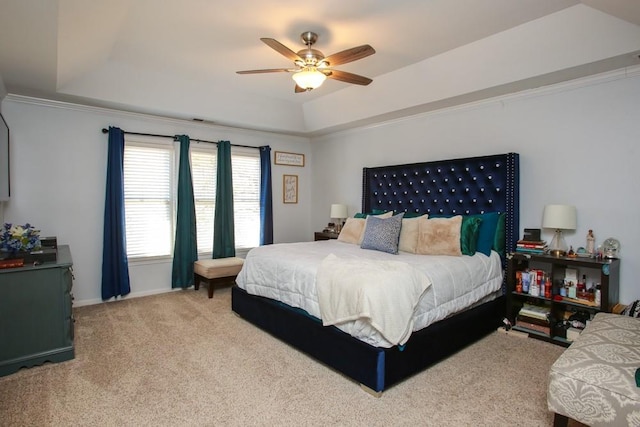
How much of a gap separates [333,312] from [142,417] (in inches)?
52.4

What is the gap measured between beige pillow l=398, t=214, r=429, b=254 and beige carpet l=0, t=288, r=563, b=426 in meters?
1.07

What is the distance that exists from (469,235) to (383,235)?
0.84 m

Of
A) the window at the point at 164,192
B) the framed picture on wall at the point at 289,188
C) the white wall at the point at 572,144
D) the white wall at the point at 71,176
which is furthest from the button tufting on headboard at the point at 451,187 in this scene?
the white wall at the point at 71,176

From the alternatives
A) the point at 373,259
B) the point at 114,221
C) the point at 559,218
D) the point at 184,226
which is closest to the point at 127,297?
the point at 114,221

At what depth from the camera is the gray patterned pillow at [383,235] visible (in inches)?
141

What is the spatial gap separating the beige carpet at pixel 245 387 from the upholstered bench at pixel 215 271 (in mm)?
1192

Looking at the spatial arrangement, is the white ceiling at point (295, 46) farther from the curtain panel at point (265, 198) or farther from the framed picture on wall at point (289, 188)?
the framed picture on wall at point (289, 188)

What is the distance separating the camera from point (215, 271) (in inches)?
177

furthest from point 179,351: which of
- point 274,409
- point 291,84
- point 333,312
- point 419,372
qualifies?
point 291,84

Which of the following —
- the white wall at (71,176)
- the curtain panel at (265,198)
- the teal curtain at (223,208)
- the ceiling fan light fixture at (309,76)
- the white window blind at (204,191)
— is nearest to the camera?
the ceiling fan light fixture at (309,76)

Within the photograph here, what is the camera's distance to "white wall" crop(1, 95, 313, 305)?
3.80 metres

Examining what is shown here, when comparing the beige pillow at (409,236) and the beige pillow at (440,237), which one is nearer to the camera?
the beige pillow at (440,237)

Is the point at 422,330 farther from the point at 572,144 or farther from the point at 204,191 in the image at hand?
the point at 204,191

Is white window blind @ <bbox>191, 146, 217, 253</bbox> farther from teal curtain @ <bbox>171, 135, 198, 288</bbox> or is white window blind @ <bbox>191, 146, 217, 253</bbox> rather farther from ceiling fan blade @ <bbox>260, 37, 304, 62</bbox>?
ceiling fan blade @ <bbox>260, 37, 304, 62</bbox>
